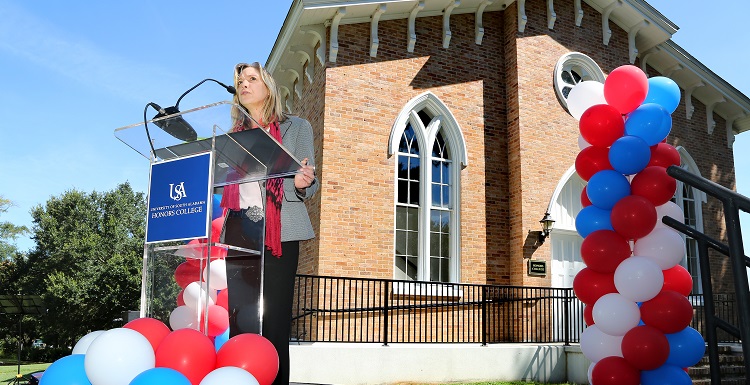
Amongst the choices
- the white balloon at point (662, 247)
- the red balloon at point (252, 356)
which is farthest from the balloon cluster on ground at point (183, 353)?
the white balloon at point (662, 247)

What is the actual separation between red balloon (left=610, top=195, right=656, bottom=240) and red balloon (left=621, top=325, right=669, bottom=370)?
36.3 inches

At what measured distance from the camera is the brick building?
10.7 m

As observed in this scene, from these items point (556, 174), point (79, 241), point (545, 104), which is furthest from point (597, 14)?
point (79, 241)

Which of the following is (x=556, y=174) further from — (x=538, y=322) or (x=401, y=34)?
(x=401, y=34)

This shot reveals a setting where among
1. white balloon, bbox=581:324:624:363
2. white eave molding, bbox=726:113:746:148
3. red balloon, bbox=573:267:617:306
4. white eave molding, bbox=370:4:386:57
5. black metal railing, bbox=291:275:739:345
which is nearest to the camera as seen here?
white balloon, bbox=581:324:624:363

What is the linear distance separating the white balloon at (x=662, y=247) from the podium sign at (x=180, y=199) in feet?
15.5

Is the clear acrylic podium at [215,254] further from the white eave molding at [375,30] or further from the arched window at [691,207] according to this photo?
the arched window at [691,207]

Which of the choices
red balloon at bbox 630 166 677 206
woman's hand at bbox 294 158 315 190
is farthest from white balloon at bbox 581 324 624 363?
woman's hand at bbox 294 158 315 190

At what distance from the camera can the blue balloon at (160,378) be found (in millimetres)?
2643

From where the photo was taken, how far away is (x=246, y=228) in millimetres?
3170

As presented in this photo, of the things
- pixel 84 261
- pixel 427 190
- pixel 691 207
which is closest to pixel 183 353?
pixel 427 190

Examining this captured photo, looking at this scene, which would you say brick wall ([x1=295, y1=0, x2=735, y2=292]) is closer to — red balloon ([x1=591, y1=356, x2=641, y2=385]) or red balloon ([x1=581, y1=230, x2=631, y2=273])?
red balloon ([x1=581, y1=230, x2=631, y2=273])

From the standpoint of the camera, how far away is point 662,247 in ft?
19.9

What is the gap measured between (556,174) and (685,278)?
6006mm
